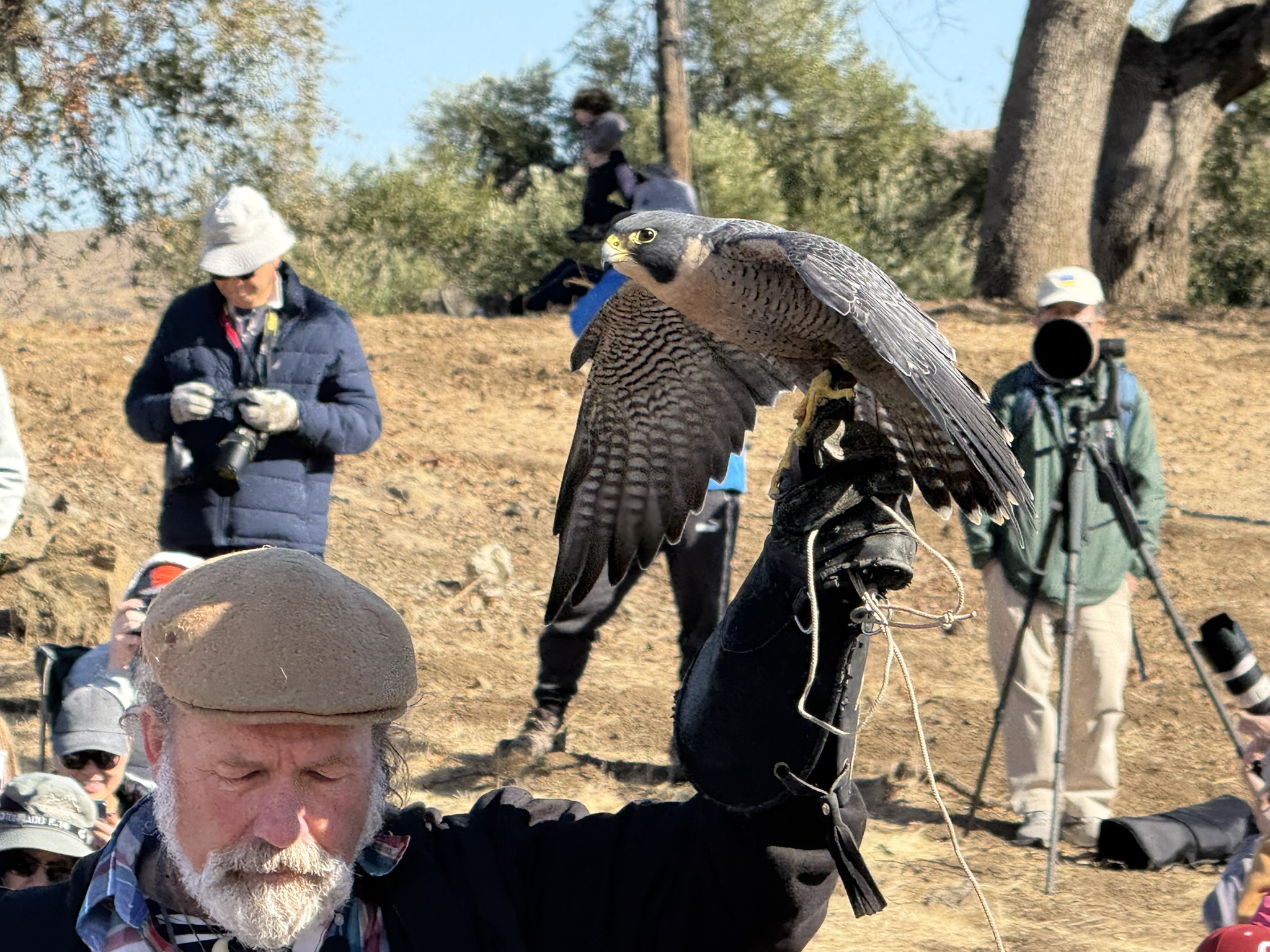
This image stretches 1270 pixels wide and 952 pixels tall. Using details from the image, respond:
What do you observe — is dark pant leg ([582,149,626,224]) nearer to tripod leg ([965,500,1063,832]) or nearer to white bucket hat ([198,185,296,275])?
tripod leg ([965,500,1063,832])

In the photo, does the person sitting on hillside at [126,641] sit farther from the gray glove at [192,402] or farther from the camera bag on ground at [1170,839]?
the camera bag on ground at [1170,839]

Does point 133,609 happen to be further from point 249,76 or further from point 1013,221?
point 1013,221

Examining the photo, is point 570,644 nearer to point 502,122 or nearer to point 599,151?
point 599,151

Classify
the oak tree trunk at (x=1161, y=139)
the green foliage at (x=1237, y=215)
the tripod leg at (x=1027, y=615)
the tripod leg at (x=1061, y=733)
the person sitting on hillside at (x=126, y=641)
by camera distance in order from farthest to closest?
the green foliage at (x=1237, y=215), the oak tree trunk at (x=1161, y=139), the tripod leg at (x=1027, y=615), the tripod leg at (x=1061, y=733), the person sitting on hillside at (x=126, y=641)

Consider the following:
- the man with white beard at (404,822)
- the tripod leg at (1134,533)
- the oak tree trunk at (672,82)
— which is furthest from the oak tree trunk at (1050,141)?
the man with white beard at (404,822)

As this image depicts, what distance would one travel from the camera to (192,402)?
4.00 meters

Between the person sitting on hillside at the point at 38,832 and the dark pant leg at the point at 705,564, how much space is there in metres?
2.26

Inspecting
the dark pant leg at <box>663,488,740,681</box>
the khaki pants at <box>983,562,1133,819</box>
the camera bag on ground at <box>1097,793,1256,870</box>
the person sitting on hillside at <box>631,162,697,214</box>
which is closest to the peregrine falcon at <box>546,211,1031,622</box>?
the dark pant leg at <box>663,488,740,681</box>

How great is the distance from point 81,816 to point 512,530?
623 centimetres

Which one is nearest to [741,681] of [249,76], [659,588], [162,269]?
[659,588]

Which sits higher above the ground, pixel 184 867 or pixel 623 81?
pixel 623 81

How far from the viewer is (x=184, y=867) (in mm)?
1658

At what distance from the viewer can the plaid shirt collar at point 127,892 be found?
5.41 ft

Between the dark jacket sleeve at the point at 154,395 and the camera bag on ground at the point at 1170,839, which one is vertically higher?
the dark jacket sleeve at the point at 154,395
